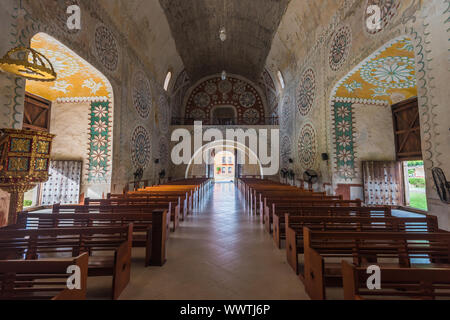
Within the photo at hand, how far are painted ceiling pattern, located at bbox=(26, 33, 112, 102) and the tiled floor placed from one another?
503cm

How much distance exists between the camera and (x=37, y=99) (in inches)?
263

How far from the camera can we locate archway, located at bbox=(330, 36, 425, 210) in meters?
6.62

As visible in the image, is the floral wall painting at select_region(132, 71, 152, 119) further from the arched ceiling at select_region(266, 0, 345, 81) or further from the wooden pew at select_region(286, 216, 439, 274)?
the wooden pew at select_region(286, 216, 439, 274)

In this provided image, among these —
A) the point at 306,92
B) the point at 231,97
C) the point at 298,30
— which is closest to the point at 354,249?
the point at 306,92

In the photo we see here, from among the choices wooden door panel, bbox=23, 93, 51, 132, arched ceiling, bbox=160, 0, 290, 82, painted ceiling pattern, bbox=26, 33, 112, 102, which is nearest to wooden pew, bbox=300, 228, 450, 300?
painted ceiling pattern, bbox=26, 33, 112, 102

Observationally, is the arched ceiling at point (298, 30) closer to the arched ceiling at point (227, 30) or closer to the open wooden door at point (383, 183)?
the arched ceiling at point (227, 30)

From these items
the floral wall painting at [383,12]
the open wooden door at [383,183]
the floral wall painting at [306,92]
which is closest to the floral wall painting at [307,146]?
the floral wall painting at [306,92]

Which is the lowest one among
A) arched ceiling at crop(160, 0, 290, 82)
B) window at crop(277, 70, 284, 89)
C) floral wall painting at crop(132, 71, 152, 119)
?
floral wall painting at crop(132, 71, 152, 119)

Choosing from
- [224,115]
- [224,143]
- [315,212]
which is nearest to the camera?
[315,212]

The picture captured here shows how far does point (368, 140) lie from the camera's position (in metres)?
7.11

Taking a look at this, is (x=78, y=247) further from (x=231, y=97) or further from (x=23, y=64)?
(x=231, y=97)

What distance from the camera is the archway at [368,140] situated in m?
6.62

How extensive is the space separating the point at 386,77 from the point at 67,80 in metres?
9.40
